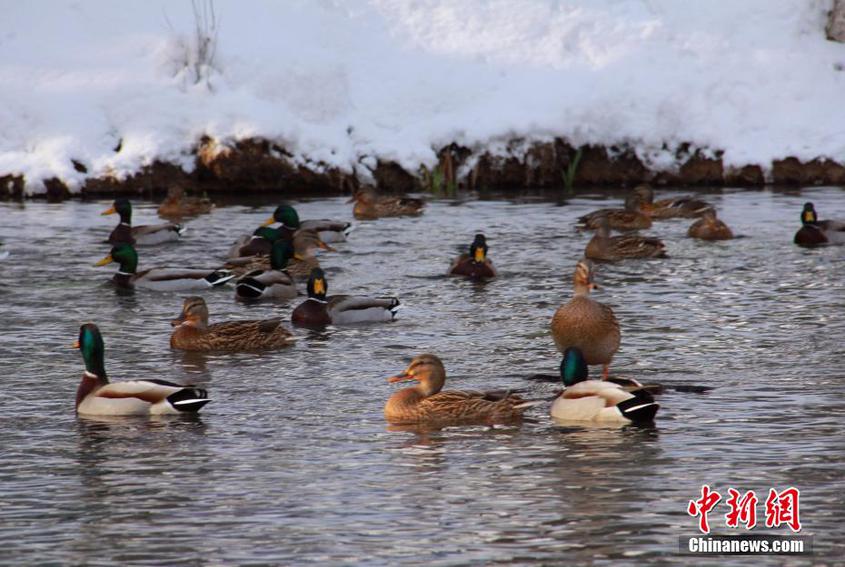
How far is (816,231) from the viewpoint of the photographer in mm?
20938

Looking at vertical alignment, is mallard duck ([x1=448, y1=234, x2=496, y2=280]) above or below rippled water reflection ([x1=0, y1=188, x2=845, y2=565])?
above

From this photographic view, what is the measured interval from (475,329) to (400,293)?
8.43 ft

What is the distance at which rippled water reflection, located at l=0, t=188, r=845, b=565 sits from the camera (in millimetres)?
8391

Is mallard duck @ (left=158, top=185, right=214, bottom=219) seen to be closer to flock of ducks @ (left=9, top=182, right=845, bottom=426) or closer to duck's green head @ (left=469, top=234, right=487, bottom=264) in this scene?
flock of ducks @ (left=9, top=182, right=845, bottom=426)

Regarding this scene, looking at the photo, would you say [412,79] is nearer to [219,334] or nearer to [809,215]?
[809,215]

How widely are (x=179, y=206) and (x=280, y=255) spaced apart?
5.48 metres

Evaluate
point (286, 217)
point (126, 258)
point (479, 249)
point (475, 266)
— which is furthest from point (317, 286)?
point (286, 217)

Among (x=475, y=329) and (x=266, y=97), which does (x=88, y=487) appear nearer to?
(x=475, y=329)

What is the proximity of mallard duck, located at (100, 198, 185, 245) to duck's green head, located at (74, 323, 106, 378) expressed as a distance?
9701mm

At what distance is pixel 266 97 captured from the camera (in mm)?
28531

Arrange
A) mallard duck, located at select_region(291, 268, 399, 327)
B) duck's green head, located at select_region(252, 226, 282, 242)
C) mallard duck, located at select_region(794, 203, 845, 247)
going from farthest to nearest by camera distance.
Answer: mallard duck, located at select_region(794, 203, 845, 247) → duck's green head, located at select_region(252, 226, 282, 242) → mallard duck, located at select_region(291, 268, 399, 327)

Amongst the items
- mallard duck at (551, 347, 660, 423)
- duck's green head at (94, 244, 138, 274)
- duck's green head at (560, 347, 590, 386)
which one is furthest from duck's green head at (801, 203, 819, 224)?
mallard duck at (551, 347, 660, 423)

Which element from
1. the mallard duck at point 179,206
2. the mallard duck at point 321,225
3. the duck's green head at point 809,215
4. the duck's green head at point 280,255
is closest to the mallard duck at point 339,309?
the duck's green head at point 280,255

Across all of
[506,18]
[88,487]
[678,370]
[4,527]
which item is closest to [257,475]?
[88,487]
